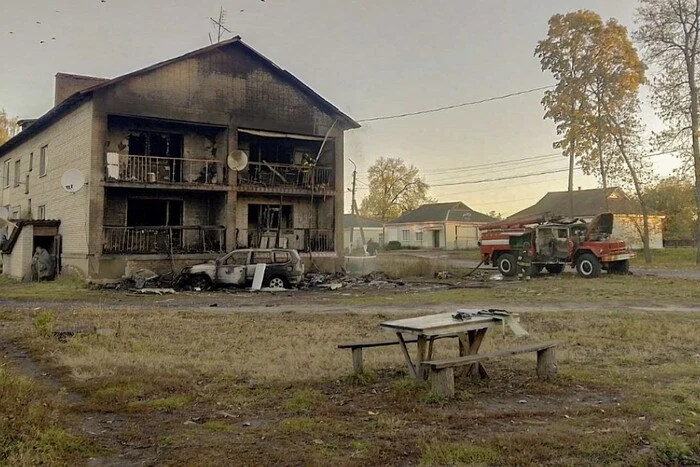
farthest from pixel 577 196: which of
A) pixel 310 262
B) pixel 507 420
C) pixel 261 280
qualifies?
pixel 507 420

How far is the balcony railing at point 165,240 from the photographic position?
847 inches

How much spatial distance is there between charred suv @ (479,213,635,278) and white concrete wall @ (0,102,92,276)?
1666cm

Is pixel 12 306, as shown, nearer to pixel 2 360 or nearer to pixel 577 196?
pixel 2 360

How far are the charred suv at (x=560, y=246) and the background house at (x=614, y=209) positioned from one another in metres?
1.81

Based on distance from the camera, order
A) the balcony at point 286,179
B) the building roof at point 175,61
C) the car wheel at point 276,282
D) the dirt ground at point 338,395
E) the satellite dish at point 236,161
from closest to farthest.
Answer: the dirt ground at point 338,395, the car wheel at point 276,282, the building roof at point 175,61, the satellite dish at point 236,161, the balcony at point 286,179

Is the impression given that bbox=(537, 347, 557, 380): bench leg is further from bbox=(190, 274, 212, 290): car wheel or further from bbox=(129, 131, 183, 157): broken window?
bbox=(129, 131, 183, 157): broken window

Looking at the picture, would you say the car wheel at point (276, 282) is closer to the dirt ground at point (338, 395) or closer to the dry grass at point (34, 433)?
the dirt ground at point (338, 395)

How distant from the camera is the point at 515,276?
2406cm

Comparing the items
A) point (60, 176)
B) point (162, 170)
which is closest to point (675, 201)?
point (162, 170)

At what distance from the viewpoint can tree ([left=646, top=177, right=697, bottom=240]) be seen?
115 feet

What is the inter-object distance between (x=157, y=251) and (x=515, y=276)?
14.5 metres

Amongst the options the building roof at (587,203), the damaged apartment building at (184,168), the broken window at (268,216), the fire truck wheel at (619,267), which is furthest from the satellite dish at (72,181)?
the building roof at (587,203)

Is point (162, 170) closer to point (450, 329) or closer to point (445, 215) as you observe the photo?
point (450, 329)

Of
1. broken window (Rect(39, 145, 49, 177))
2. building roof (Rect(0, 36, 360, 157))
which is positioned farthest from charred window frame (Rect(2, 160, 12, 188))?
broken window (Rect(39, 145, 49, 177))
